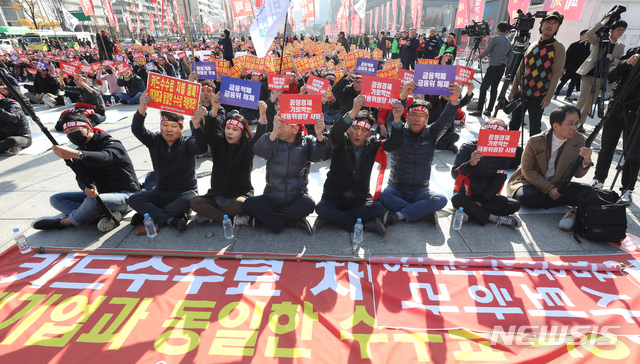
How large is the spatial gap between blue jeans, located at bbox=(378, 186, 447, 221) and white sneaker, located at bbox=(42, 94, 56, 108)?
41.1ft

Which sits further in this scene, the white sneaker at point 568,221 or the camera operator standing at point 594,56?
the camera operator standing at point 594,56

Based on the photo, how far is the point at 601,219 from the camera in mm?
3422

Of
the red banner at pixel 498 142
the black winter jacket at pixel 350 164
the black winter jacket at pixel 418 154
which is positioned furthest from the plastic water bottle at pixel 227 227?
the red banner at pixel 498 142

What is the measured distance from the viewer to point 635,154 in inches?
162

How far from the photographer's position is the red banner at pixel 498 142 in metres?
3.56

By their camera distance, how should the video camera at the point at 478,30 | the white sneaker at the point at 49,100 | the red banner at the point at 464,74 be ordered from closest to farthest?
the red banner at the point at 464,74, the video camera at the point at 478,30, the white sneaker at the point at 49,100

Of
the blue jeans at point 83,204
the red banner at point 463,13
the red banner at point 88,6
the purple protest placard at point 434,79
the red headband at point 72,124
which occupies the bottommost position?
the blue jeans at point 83,204

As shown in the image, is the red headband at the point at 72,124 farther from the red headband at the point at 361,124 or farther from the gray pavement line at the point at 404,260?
the red headband at the point at 361,124

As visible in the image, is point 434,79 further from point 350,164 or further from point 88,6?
point 88,6

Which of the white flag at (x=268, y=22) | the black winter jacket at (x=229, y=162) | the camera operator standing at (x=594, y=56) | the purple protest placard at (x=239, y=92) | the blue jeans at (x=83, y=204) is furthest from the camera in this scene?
the camera operator standing at (x=594, y=56)

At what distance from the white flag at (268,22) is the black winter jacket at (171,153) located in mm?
2023

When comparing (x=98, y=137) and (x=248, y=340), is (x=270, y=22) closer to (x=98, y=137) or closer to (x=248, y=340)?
(x=98, y=137)

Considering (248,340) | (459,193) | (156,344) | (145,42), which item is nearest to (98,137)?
(156,344)

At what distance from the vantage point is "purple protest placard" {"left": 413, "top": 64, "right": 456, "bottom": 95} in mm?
4164
